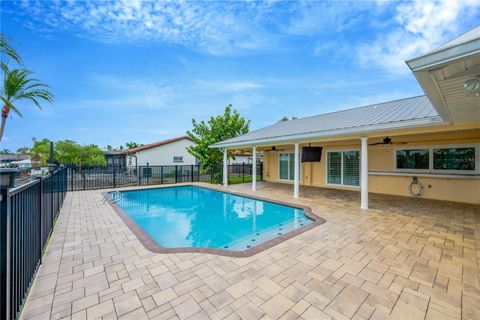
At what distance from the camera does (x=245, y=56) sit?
1338 centimetres

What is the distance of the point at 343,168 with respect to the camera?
11.1m

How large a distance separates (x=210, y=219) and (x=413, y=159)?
892 cm

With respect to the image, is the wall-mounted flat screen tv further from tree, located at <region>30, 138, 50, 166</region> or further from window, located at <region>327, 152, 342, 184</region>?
tree, located at <region>30, 138, 50, 166</region>

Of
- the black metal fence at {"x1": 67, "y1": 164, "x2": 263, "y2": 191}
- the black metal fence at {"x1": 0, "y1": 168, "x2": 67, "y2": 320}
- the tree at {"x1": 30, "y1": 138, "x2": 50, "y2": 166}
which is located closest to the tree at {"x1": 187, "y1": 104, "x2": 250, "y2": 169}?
the black metal fence at {"x1": 67, "y1": 164, "x2": 263, "y2": 191}

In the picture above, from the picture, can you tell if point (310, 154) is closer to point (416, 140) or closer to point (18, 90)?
point (416, 140)

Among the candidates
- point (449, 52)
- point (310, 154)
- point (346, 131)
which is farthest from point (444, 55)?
point (310, 154)

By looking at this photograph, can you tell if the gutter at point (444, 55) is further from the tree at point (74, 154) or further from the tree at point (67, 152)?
the tree at point (67, 152)

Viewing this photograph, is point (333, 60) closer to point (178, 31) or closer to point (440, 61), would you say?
point (178, 31)

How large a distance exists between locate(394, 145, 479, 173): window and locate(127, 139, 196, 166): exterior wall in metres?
19.6

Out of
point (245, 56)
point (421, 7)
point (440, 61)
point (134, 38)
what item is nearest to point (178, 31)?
point (134, 38)

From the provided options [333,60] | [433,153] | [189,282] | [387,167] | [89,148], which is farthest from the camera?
[89,148]

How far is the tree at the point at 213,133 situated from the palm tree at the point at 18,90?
31.0ft

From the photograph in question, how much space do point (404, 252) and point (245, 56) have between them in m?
13.0

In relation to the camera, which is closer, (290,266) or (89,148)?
(290,266)
